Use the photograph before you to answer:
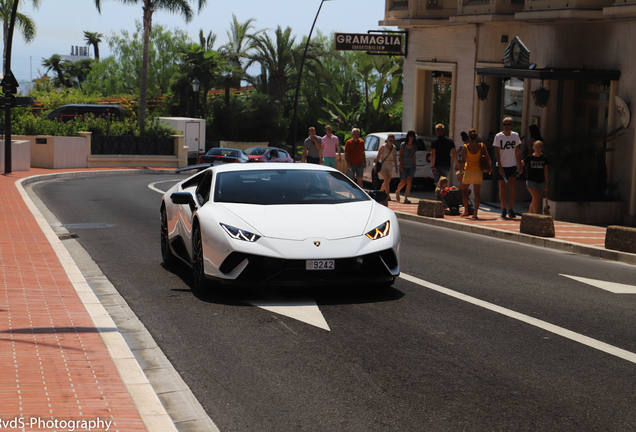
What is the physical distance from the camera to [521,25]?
2173cm

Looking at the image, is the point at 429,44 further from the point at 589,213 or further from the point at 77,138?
the point at 77,138

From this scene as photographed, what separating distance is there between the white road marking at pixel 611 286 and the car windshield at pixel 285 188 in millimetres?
2889

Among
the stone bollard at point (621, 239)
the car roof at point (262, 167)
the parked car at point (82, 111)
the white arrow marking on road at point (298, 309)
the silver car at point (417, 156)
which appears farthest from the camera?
the parked car at point (82, 111)

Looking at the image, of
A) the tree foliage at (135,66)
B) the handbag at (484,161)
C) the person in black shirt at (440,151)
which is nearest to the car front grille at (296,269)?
the handbag at (484,161)

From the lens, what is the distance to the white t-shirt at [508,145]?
16.3 m

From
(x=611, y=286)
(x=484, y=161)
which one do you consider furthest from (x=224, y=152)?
(x=611, y=286)

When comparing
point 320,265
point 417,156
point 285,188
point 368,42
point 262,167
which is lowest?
point 320,265

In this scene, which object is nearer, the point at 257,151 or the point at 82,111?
the point at 257,151

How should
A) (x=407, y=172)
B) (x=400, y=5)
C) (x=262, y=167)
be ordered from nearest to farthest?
(x=262, y=167) → (x=407, y=172) → (x=400, y=5)

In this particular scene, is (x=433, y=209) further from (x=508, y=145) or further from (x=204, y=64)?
(x=204, y=64)

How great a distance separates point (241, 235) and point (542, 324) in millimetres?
2940

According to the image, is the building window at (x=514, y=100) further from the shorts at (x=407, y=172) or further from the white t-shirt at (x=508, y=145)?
Result: the white t-shirt at (x=508, y=145)

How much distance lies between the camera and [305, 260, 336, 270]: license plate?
7773 millimetres

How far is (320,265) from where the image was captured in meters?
7.80
